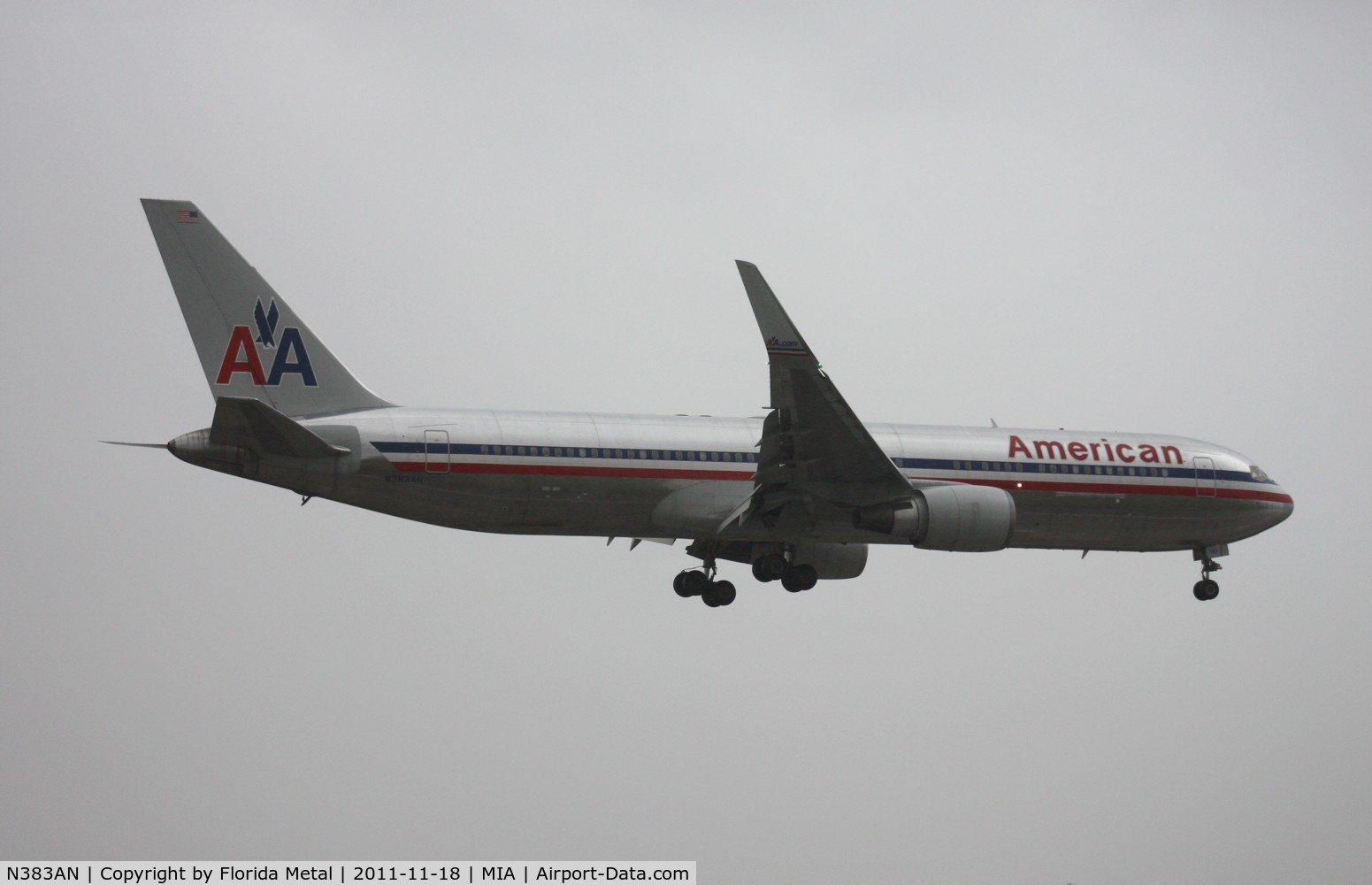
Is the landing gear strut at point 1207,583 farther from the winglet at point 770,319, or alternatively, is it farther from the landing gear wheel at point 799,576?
the winglet at point 770,319

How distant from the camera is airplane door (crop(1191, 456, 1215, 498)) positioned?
35906 millimetres

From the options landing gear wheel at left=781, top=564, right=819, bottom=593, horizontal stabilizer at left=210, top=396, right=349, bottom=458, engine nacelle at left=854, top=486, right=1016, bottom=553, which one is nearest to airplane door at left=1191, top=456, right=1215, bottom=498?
engine nacelle at left=854, top=486, right=1016, bottom=553

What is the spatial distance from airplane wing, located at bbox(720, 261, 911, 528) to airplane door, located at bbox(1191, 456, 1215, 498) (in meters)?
8.62

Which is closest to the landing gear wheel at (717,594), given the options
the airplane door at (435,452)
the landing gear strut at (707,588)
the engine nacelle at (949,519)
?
the landing gear strut at (707,588)

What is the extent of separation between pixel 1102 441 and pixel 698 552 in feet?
29.4

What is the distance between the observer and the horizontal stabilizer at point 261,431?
90.6ft

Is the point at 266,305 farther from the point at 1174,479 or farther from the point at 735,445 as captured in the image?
the point at 1174,479

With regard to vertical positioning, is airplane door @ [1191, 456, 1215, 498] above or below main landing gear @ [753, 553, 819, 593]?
above

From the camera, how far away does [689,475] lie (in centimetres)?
3194

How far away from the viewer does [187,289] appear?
3019 centimetres

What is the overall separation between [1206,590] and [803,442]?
12075 millimetres

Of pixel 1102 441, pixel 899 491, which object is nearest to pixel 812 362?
pixel 899 491

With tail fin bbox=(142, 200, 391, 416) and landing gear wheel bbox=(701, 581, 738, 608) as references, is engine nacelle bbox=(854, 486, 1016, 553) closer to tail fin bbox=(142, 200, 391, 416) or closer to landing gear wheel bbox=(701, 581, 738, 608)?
landing gear wheel bbox=(701, 581, 738, 608)

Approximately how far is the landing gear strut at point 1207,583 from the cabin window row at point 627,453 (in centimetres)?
1127
